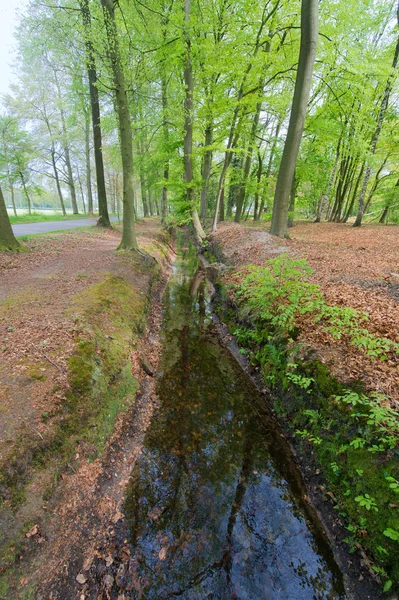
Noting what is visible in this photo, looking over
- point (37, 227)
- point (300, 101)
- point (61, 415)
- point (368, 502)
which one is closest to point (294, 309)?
point (368, 502)

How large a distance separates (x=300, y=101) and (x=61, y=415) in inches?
440

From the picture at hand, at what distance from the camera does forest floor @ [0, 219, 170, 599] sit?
252 centimetres

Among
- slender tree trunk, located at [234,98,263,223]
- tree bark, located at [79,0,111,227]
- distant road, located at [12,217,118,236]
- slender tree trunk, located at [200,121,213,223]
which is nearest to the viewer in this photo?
tree bark, located at [79,0,111,227]

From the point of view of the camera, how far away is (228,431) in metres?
4.37

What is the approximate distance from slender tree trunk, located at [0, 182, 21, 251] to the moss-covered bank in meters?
8.68

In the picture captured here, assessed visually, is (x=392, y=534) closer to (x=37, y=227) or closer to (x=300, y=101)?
(x=300, y=101)

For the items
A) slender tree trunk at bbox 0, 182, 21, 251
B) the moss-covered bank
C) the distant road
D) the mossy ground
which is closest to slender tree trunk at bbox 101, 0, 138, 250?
slender tree trunk at bbox 0, 182, 21, 251

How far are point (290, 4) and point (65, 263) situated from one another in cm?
1371

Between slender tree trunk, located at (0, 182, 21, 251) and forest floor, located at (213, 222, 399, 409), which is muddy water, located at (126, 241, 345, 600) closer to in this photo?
forest floor, located at (213, 222, 399, 409)

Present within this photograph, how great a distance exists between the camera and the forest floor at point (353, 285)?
11.8ft

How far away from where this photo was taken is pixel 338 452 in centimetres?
326

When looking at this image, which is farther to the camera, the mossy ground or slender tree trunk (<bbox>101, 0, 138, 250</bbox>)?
slender tree trunk (<bbox>101, 0, 138, 250</bbox>)

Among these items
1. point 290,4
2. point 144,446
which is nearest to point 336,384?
point 144,446

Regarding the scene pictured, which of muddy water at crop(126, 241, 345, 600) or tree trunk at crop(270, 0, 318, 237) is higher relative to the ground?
tree trunk at crop(270, 0, 318, 237)
